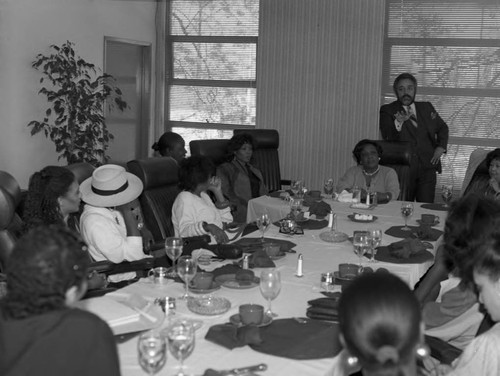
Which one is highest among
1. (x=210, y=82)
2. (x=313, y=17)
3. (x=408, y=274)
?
(x=313, y=17)

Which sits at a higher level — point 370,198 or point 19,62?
point 19,62

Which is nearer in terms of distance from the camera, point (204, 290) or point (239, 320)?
point (239, 320)

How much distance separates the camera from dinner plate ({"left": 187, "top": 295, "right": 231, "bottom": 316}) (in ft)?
7.76

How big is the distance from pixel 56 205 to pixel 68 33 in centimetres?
372

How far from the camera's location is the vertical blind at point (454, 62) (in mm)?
6668

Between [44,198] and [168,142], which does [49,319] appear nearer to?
[44,198]

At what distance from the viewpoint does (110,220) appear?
11.4ft

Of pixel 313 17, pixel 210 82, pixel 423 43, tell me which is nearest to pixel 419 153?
pixel 423 43

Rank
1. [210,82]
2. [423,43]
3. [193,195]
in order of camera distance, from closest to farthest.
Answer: [193,195] → [423,43] → [210,82]

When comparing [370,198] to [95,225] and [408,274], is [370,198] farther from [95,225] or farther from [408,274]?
[95,225]

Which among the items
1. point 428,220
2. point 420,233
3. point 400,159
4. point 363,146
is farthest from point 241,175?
point 420,233

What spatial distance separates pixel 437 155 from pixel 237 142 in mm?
1866

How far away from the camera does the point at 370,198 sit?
4914mm

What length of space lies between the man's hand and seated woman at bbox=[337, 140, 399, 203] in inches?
40.0
